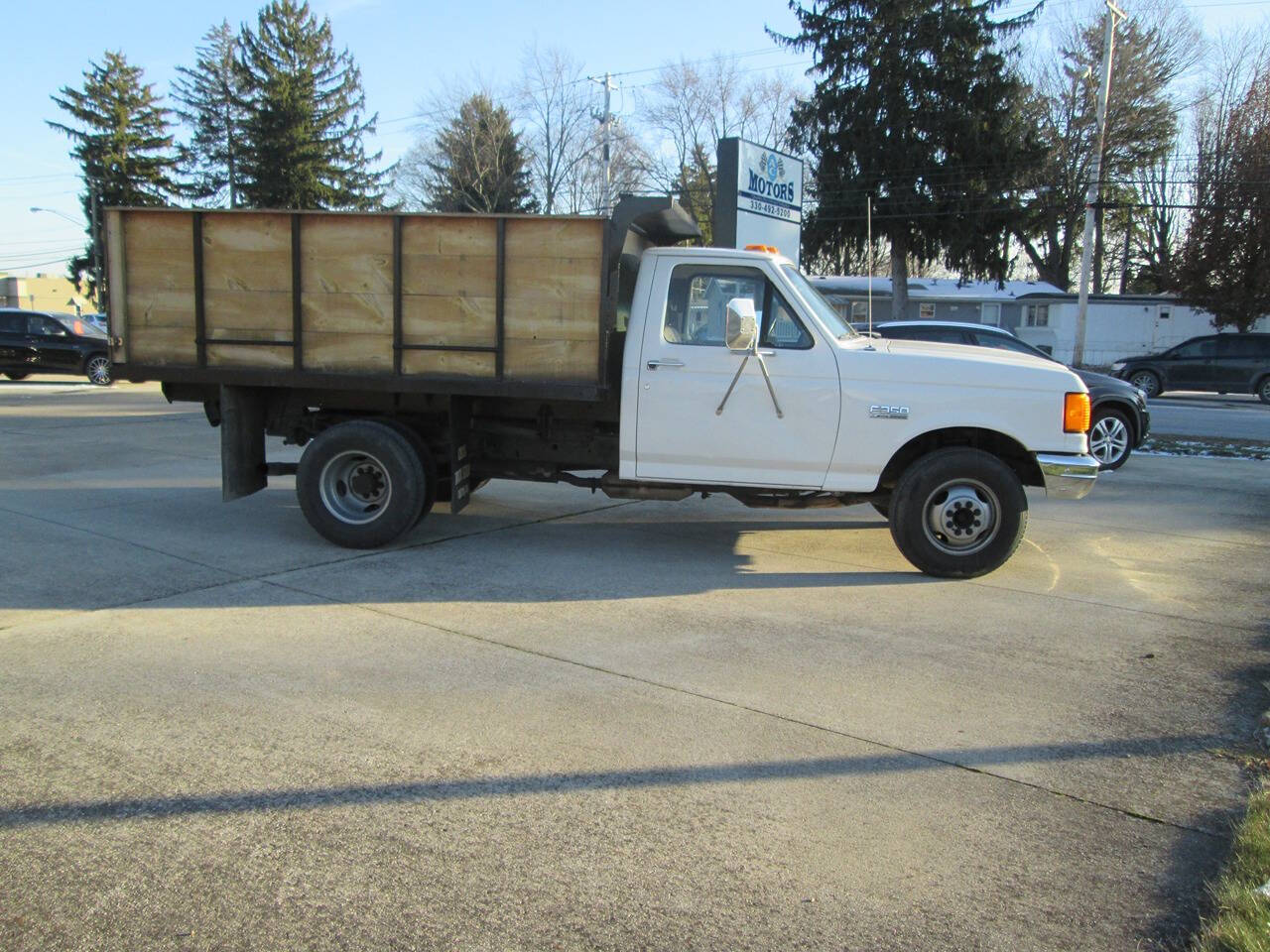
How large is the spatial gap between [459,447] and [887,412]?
10.0 feet

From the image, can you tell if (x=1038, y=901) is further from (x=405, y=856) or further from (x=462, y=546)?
(x=462, y=546)

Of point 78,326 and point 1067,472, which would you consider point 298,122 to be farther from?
point 1067,472

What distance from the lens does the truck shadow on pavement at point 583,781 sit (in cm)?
349

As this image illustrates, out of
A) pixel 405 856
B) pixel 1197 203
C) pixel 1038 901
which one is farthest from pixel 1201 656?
pixel 1197 203

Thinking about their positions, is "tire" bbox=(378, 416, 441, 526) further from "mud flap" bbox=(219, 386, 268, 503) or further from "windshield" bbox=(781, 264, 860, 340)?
"windshield" bbox=(781, 264, 860, 340)

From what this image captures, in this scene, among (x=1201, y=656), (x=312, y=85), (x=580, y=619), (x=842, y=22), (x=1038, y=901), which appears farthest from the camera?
(x=312, y=85)

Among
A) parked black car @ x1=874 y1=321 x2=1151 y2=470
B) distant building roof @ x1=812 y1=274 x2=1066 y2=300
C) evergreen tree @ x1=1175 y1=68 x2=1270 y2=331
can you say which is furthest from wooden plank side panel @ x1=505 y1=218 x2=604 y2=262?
distant building roof @ x1=812 y1=274 x2=1066 y2=300

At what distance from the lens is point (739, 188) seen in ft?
47.0

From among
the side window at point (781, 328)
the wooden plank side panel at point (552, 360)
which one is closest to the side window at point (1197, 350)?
the side window at point (781, 328)

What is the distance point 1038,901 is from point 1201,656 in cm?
294

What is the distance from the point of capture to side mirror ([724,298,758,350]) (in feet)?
20.5

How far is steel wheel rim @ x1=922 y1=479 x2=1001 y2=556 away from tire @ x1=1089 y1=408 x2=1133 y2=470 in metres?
6.20

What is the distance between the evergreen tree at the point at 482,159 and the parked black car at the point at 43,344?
24251mm

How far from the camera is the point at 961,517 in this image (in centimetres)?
678
